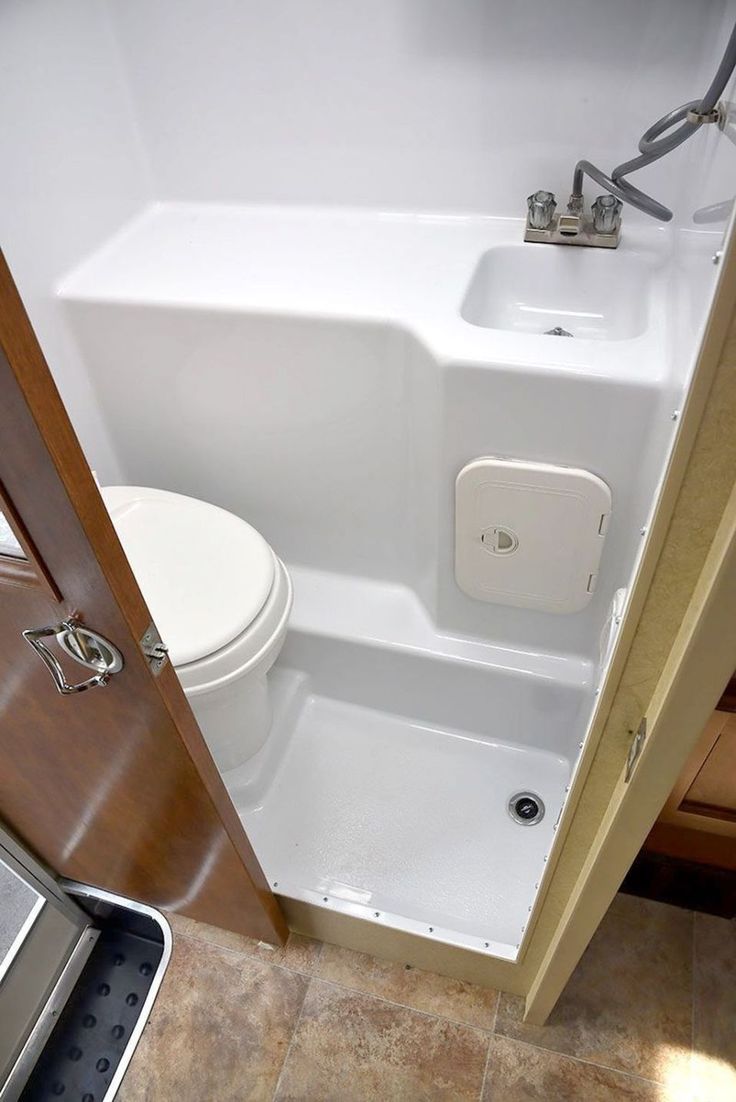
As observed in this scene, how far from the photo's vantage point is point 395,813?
4.59 feet

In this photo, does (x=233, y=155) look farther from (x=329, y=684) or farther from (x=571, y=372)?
(x=329, y=684)

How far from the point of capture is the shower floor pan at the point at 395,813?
1.27 m

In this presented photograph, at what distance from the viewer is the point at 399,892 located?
129 centimetres

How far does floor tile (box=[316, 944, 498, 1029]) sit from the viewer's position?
47.0 inches

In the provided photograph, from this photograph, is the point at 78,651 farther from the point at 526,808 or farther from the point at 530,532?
the point at 526,808

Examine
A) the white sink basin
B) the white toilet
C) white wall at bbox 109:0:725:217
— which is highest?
white wall at bbox 109:0:725:217

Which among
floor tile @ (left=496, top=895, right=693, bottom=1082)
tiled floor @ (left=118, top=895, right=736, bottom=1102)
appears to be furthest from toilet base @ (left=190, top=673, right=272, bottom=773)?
floor tile @ (left=496, top=895, right=693, bottom=1082)

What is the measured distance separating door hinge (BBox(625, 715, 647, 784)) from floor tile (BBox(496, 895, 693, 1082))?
78cm

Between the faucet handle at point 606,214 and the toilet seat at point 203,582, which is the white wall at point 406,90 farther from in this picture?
the toilet seat at point 203,582

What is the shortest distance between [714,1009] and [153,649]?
1151 mm

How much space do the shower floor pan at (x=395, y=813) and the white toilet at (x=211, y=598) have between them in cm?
17

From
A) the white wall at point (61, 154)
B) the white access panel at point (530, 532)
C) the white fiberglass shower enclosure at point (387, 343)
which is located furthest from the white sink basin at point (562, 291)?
the white wall at point (61, 154)

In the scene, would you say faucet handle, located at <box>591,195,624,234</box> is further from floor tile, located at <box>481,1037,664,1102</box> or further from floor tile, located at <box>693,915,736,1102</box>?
floor tile, located at <box>481,1037,664,1102</box>

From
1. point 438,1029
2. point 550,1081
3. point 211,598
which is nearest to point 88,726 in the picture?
point 211,598
